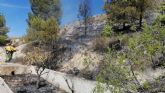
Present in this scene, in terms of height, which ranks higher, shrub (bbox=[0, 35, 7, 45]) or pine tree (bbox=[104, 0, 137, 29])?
pine tree (bbox=[104, 0, 137, 29])

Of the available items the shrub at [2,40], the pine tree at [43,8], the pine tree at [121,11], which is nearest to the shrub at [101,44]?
the pine tree at [121,11]

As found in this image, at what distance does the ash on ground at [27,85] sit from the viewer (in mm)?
32250

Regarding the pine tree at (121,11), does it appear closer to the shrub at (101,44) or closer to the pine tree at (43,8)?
the shrub at (101,44)

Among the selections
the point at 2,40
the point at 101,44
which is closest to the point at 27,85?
the point at 101,44

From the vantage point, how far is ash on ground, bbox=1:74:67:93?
32250 millimetres

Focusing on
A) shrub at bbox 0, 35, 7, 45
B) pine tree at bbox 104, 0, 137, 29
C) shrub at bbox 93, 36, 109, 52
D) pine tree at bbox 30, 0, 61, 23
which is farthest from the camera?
pine tree at bbox 30, 0, 61, 23

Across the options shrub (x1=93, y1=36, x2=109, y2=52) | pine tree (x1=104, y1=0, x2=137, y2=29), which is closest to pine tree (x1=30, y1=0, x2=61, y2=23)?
pine tree (x1=104, y1=0, x2=137, y2=29)

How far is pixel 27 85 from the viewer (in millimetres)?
34438

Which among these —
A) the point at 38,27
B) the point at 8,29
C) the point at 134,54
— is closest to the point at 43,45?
the point at 38,27

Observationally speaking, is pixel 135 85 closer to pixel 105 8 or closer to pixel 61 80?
pixel 61 80

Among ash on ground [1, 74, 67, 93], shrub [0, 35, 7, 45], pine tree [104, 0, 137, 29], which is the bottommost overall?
ash on ground [1, 74, 67, 93]

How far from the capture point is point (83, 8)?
59594 mm

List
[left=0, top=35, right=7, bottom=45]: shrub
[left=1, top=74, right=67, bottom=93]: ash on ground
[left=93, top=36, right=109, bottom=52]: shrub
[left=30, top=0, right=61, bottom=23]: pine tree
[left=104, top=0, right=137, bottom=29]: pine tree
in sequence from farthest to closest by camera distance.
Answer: [left=30, top=0, right=61, bottom=23]: pine tree, [left=0, top=35, right=7, bottom=45]: shrub, [left=104, top=0, right=137, bottom=29]: pine tree, [left=93, top=36, right=109, bottom=52]: shrub, [left=1, top=74, right=67, bottom=93]: ash on ground

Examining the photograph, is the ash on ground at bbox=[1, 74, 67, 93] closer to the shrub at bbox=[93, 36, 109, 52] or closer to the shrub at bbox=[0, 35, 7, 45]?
the shrub at bbox=[93, 36, 109, 52]
